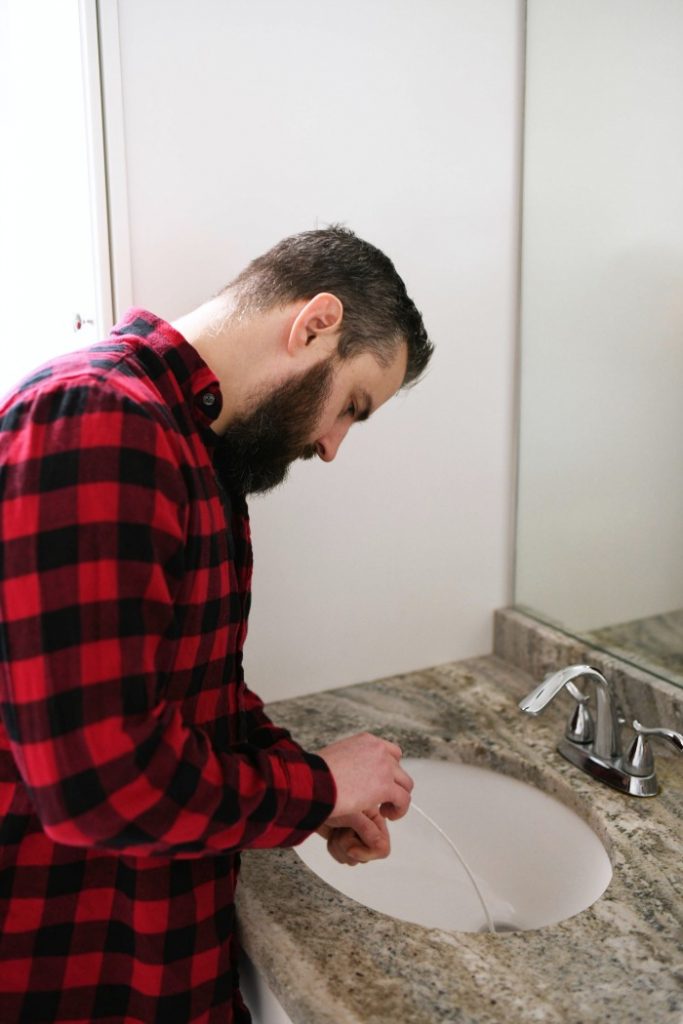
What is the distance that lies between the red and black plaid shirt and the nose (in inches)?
4.8

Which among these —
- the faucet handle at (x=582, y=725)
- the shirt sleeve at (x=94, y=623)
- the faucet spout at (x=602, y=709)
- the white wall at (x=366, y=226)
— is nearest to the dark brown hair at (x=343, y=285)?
the shirt sleeve at (x=94, y=623)

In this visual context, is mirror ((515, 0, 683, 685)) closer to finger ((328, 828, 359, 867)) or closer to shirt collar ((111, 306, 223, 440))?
finger ((328, 828, 359, 867))

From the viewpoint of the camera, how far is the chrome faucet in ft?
3.79

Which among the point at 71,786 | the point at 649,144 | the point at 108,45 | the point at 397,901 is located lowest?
the point at 397,901

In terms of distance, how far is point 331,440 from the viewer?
3.31ft

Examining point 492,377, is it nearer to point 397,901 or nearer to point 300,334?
point 300,334

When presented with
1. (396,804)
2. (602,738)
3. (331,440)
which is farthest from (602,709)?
(331,440)

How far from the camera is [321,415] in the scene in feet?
3.10

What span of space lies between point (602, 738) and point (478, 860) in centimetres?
27

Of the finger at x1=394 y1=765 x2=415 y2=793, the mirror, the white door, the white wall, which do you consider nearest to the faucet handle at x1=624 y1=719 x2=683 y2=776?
the mirror

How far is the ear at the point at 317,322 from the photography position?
34.5 inches

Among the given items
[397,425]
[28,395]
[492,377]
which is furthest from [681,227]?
[28,395]

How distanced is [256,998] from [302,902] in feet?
0.44

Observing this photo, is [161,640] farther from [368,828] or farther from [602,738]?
[602,738]
